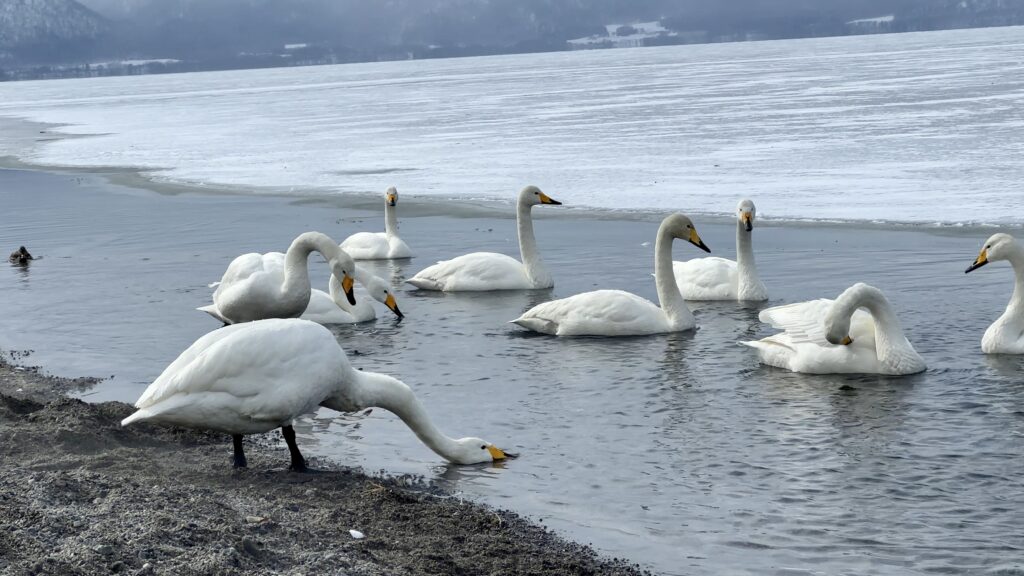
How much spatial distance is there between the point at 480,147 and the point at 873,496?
21.9 m

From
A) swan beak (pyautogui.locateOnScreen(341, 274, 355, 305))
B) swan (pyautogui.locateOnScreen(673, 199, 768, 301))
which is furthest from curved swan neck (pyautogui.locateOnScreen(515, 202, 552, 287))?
swan beak (pyautogui.locateOnScreen(341, 274, 355, 305))

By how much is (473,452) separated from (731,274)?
18.7ft

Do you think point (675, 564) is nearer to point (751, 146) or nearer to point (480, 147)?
point (751, 146)

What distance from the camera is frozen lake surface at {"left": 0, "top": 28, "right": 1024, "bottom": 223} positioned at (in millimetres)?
18141

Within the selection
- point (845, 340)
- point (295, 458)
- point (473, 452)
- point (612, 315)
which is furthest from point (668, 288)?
point (295, 458)

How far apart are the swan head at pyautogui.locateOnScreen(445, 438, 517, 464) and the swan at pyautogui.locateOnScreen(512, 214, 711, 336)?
139 inches

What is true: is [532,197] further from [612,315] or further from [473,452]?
[473,452]

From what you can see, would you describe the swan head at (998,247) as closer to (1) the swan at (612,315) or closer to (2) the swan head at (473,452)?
(1) the swan at (612,315)

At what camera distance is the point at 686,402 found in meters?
8.09

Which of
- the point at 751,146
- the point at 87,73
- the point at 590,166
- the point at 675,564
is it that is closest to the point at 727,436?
the point at 675,564

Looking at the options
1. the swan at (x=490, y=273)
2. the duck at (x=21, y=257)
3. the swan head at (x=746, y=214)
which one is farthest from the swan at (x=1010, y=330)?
the duck at (x=21, y=257)

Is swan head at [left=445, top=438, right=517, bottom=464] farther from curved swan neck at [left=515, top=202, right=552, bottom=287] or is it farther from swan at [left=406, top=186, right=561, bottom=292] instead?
curved swan neck at [left=515, top=202, right=552, bottom=287]

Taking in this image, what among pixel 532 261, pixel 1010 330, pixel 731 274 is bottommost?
pixel 1010 330

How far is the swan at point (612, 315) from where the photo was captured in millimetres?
10367
